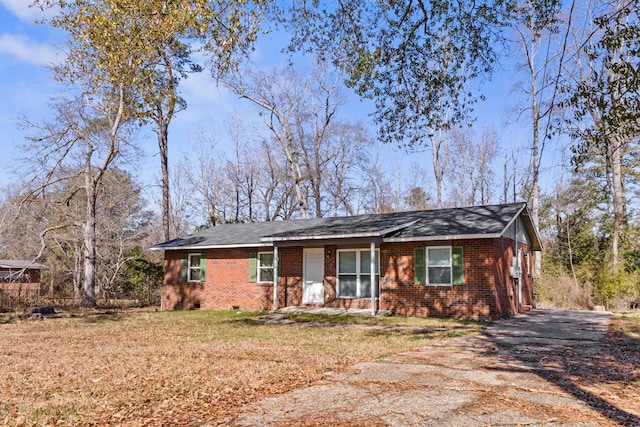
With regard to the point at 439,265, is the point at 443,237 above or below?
above

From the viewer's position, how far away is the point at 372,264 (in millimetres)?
15109

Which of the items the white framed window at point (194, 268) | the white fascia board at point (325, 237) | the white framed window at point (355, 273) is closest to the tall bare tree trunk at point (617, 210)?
the white framed window at point (355, 273)

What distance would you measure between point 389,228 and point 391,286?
6.16ft

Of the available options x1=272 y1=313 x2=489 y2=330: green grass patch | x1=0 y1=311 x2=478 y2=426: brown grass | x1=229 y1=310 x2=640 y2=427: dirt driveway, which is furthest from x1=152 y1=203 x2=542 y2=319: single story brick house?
x1=229 y1=310 x2=640 y2=427: dirt driveway

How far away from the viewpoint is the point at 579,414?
488 cm

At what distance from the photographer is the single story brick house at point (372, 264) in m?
14.8

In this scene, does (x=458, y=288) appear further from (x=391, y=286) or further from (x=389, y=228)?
(x=389, y=228)

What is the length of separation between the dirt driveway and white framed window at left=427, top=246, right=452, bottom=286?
583 cm

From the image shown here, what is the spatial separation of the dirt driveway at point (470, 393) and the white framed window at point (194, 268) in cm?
1326

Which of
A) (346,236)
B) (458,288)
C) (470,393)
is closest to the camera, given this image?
(470,393)

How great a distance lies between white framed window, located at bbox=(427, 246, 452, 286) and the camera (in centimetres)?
1510

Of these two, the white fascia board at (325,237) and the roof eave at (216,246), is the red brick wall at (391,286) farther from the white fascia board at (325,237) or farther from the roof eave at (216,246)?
the white fascia board at (325,237)

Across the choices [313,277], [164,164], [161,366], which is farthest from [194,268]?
[161,366]

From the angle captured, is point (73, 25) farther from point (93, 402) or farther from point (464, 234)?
point (464, 234)
